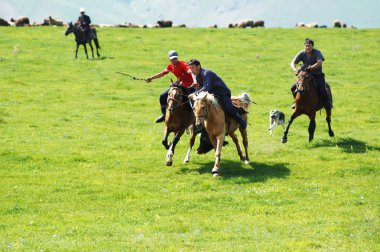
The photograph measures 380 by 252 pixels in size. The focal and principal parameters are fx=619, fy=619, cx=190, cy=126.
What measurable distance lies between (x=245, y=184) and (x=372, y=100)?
57.5ft

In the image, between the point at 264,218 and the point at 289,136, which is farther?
the point at 289,136

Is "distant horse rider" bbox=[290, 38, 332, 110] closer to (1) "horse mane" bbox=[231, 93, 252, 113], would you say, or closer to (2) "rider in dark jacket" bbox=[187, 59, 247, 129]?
(1) "horse mane" bbox=[231, 93, 252, 113]

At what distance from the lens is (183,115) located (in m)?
19.7

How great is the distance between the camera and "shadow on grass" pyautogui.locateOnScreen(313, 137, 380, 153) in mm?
22172

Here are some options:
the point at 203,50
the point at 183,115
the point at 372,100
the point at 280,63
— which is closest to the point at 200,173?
the point at 183,115

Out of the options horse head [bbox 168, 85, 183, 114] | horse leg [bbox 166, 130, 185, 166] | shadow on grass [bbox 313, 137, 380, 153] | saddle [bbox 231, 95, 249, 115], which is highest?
horse head [bbox 168, 85, 183, 114]

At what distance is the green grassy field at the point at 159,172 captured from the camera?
13531mm

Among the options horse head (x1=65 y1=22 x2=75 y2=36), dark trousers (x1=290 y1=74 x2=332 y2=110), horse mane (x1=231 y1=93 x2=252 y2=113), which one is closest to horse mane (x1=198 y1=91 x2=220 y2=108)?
horse mane (x1=231 y1=93 x2=252 y2=113)

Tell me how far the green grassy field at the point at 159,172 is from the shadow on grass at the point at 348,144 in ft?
0.23

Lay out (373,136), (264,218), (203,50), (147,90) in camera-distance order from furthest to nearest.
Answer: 1. (203,50)
2. (147,90)
3. (373,136)
4. (264,218)

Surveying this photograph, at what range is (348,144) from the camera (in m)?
23.2

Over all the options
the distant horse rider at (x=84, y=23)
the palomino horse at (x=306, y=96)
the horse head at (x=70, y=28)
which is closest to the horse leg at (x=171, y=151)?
the palomino horse at (x=306, y=96)

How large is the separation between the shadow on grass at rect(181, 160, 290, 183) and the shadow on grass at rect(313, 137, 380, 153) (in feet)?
10.9

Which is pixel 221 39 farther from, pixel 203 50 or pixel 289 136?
pixel 289 136
